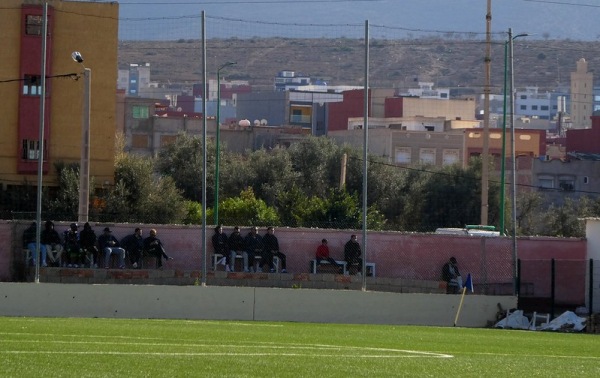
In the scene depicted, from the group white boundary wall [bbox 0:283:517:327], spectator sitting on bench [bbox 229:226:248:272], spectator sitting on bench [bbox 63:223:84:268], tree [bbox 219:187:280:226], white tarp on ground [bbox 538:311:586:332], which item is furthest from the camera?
tree [bbox 219:187:280:226]

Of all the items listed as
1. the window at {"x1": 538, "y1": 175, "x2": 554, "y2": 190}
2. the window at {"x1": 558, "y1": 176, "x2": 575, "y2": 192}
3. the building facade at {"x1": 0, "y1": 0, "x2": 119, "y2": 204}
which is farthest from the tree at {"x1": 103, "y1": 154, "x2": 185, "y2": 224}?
the window at {"x1": 558, "y1": 176, "x2": 575, "y2": 192}

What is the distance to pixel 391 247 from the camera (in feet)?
133

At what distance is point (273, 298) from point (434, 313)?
14.8ft

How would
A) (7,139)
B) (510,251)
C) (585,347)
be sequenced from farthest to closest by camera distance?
(7,139), (510,251), (585,347)

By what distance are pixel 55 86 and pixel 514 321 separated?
28.5m

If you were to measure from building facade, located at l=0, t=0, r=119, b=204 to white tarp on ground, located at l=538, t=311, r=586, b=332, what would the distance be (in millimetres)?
27491

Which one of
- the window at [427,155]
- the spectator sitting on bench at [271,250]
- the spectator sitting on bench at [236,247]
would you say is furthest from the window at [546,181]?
the spectator sitting on bench at [236,247]

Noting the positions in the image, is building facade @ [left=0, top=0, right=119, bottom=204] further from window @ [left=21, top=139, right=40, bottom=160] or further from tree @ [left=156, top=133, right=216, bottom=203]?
tree @ [left=156, top=133, right=216, bottom=203]

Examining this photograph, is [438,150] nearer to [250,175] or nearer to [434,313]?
[250,175]

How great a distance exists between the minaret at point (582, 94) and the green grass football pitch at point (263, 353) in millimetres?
147366

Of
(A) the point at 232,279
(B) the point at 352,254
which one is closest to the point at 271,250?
(A) the point at 232,279

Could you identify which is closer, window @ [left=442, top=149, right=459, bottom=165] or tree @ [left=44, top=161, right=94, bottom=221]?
tree @ [left=44, top=161, right=94, bottom=221]

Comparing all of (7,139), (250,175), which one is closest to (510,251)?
(7,139)

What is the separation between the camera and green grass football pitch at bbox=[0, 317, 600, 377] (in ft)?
47.3
